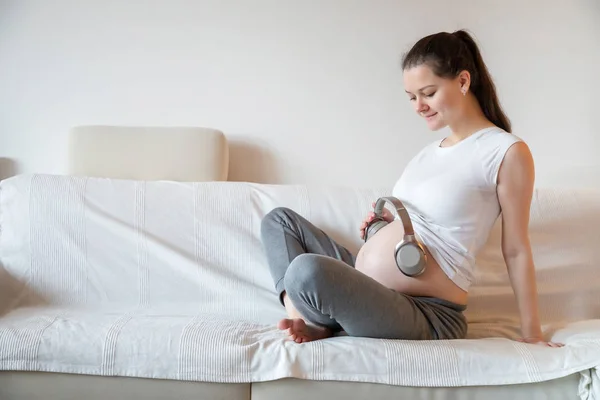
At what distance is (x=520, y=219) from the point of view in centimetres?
112

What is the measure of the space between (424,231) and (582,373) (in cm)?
38

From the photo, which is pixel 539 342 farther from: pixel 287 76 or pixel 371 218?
pixel 287 76

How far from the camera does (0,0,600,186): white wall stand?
1708mm

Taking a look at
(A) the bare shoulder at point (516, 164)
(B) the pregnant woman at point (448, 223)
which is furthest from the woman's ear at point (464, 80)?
(A) the bare shoulder at point (516, 164)

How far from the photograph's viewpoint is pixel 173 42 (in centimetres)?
171

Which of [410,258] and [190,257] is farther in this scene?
[190,257]

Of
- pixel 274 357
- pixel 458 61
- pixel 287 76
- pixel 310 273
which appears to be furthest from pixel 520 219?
pixel 287 76

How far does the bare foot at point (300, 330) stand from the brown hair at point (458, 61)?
579mm

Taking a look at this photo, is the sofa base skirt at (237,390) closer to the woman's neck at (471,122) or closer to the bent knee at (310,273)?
the bent knee at (310,273)

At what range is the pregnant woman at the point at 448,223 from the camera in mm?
1050

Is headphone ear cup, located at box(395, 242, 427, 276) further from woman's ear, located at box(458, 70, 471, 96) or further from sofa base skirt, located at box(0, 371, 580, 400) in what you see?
woman's ear, located at box(458, 70, 471, 96)

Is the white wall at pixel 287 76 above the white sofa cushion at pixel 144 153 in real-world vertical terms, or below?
above

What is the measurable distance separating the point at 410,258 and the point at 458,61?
16.9 inches

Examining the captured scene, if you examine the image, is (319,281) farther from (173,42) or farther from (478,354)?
(173,42)
